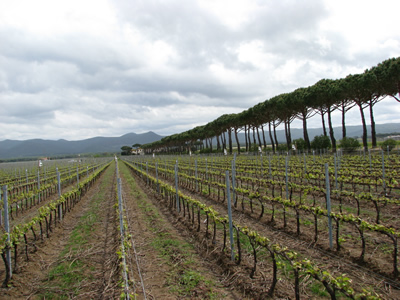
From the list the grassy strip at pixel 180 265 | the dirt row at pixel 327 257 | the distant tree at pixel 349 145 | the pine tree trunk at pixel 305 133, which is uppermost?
the pine tree trunk at pixel 305 133

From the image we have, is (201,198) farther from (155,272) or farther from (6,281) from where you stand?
(6,281)

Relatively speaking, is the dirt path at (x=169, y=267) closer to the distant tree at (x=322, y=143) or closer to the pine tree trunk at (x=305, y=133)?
the distant tree at (x=322, y=143)

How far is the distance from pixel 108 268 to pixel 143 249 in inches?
44.3

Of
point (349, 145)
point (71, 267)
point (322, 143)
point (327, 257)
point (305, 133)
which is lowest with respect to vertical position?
point (327, 257)

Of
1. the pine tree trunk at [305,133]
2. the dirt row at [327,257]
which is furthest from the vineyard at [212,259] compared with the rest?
the pine tree trunk at [305,133]

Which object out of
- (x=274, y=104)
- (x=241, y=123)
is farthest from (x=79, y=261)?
(x=241, y=123)

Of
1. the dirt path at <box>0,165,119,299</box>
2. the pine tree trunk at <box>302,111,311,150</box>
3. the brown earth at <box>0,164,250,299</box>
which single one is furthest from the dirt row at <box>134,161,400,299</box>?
the pine tree trunk at <box>302,111,311,150</box>

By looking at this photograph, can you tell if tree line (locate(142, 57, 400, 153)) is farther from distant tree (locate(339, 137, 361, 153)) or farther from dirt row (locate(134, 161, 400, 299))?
dirt row (locate(134, 161, 400, 299))

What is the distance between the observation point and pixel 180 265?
5.34 metres

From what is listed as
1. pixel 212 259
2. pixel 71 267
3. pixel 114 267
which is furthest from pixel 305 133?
pixel 71 267

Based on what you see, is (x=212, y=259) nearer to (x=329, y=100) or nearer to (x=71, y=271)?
(x=71, y=271)

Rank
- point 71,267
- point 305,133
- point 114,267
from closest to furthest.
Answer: point 114,267 → point 71,267 → point 305,133

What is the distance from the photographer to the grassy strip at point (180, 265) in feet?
14.4

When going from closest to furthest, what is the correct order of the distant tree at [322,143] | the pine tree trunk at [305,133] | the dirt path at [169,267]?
the dirt path at [169,267], the distant tree at [322,143], the pine tree trunk at [305,133]
